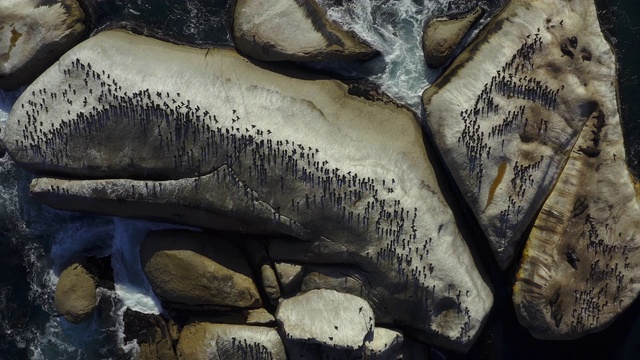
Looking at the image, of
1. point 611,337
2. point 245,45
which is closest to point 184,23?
point 245,45

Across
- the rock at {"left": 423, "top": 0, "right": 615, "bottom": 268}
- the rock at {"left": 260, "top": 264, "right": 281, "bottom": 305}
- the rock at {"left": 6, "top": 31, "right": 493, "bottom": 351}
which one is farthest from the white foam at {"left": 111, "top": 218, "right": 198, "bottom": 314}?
the rock at {"left": 423, "top": 0, "right": 615, "bottom": 268}

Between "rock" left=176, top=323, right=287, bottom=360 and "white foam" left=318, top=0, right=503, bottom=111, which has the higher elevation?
"white foam" left=318, top=0, right=503, bottom=111

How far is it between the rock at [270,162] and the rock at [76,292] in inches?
114

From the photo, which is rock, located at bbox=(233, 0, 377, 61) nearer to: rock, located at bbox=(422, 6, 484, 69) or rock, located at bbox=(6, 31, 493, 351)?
rock, located at bbox=(6, 31, 493, 351)

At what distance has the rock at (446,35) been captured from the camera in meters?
18.0

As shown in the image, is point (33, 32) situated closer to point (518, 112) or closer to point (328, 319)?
point (328, 319)

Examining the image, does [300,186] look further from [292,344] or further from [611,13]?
[611,13]

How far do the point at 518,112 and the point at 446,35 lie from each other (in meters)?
3.43

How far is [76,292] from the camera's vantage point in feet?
62.1

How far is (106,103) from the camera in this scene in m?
17.5

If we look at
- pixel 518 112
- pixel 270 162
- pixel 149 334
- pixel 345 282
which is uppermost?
pixel 518 112

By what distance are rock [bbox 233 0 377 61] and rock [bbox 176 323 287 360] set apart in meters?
8.88

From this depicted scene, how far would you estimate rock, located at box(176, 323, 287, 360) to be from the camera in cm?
1770

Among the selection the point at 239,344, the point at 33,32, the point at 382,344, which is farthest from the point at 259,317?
the point at 33,32
